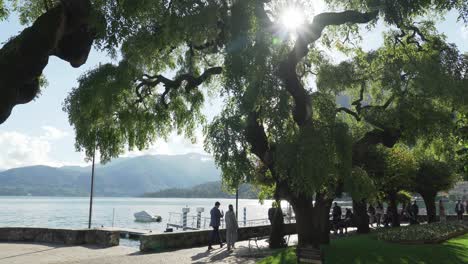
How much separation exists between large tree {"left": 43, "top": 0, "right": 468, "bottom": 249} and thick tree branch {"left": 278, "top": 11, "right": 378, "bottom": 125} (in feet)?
0.11

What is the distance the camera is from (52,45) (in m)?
7.67

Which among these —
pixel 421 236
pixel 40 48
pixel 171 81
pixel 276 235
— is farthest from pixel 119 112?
pixel 421 236

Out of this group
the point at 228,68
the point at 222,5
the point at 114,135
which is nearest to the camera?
the point at 228,68

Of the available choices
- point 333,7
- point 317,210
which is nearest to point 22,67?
point 333,7

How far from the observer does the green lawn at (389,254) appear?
13.5m

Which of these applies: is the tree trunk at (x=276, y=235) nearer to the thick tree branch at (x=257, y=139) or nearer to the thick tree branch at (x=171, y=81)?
the thick tree branch at (x=257, y=139)

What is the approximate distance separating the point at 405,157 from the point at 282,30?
60.7ft

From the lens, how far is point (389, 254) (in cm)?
1502

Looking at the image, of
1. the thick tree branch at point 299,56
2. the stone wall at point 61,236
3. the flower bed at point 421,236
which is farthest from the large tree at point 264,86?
the stone wall at point 61,236

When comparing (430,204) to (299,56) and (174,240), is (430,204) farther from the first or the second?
(299,56)

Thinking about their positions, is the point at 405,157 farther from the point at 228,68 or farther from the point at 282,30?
the point at 228,68

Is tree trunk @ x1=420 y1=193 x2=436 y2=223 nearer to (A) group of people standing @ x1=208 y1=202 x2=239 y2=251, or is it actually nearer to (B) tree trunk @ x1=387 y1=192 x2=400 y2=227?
(B) tree trunk @ x1=387 y1=192 x2=400 y2=227

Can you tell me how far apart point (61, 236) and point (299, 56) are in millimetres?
14400

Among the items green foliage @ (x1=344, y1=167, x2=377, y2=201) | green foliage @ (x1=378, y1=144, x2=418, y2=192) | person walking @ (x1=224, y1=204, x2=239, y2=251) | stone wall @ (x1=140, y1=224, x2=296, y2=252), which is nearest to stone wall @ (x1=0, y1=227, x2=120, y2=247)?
stone wall @ (x1=140, y1=224, x2=296, y2=252)
